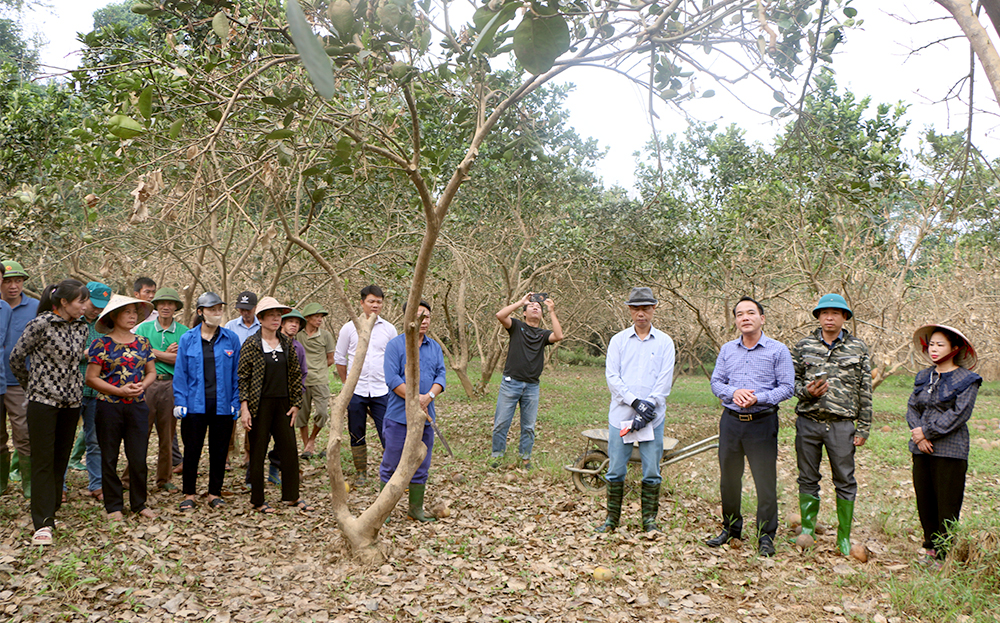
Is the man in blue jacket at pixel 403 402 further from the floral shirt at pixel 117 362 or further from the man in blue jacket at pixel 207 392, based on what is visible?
the floral shirt at pixel 117 362

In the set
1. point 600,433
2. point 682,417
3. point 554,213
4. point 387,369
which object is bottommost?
point 682,417

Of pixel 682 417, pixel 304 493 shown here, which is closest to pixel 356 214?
Answer: pixel 304 493

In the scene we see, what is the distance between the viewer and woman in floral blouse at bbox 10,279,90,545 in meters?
4.38

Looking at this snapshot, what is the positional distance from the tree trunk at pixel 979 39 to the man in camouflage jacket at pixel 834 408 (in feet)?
7.79

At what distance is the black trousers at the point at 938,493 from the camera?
443cm

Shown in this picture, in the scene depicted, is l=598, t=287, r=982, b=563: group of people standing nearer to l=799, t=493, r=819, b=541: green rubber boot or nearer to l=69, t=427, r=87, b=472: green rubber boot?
l=799, t=493, r=819, b=541: green rubber boot

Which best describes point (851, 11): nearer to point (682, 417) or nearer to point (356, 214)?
point (356, 214)

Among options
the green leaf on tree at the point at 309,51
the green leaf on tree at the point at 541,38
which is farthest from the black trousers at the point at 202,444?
the green leaf on tree at the point at 309,51

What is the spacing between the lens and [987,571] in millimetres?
4070

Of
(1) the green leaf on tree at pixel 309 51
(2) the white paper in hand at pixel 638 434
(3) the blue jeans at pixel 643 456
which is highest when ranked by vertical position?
(1) the green leaf on tree at pixel 309 51

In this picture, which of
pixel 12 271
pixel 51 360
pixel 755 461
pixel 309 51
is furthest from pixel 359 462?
pixel 309 51

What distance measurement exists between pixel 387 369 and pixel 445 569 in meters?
1.71

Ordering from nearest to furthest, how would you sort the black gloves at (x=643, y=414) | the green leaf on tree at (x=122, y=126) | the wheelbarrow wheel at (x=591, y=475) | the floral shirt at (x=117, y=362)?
the green leaf on tree at (x=122, y=126)
the floral shirt at (x=117, y=362)
the black gloves at (x=643, y=414)
the wheelbarrow wheel at (x=591, y=475)

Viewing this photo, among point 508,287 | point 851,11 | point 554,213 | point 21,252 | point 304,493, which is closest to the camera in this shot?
point 851,11
